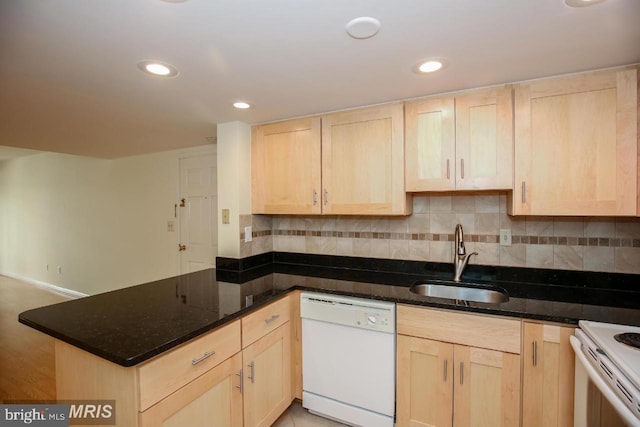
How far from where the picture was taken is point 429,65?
4.83 feet

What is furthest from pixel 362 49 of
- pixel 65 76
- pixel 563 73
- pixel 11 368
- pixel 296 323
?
pixel 11 368

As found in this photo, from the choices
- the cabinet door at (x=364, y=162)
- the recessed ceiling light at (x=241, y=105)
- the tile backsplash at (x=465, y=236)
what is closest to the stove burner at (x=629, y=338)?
the tile backsplash at (x=465, y=236)

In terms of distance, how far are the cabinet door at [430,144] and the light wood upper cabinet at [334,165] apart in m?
0.06

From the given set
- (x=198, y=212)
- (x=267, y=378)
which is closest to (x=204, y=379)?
(x=267, y=378)

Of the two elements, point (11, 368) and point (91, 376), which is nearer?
point (91, 376)

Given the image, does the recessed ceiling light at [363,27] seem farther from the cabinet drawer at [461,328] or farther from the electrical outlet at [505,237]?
the electrical outlet at [505,237]

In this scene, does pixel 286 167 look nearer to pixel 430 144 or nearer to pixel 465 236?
pixel 430 144

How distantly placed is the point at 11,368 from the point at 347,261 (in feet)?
9.90

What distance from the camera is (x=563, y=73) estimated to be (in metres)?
1.57

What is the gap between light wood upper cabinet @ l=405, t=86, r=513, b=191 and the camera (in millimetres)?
1705

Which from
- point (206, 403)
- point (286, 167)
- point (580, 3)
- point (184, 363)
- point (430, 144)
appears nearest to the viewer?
point (580, 3)

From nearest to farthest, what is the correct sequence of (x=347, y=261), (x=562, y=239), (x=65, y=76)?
(x=65, y=76)
(x=562, y=239)
(x=347, y=261)

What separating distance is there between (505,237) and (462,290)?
1.49 feet

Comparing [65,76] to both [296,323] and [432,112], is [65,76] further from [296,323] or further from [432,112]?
[432,112]
